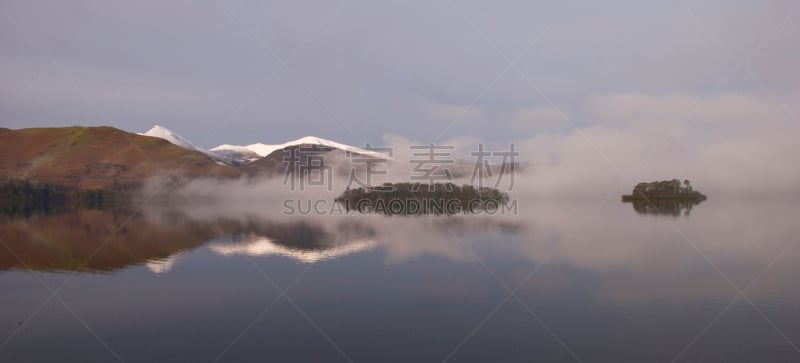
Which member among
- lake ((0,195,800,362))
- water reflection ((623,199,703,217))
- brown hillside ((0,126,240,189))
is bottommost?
lake ((0,195,800,362))

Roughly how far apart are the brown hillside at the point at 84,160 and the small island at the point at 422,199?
324 feet

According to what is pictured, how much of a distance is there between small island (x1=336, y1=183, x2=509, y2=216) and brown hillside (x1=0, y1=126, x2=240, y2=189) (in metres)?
98.6

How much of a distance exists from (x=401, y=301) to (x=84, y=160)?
191 metres

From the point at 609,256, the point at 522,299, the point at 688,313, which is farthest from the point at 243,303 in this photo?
the point at 609,256

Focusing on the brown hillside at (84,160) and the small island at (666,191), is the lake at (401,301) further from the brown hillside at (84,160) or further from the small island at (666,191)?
the brown hillside at (84,160)

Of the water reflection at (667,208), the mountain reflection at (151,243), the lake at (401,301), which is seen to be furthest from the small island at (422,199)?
the lake at (401,301)

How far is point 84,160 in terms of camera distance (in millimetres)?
176625

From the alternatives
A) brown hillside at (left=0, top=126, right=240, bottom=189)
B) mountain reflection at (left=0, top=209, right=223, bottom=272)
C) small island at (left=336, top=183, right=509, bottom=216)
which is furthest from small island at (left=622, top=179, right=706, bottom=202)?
brown hillside at (left=0, top=126, right=240, bottom=189)

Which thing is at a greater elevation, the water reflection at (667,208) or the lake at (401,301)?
the water reflection at (667,208)

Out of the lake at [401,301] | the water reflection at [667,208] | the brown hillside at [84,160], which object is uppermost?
the brown hillside at [84,160]

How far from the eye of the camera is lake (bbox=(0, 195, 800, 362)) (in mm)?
15281

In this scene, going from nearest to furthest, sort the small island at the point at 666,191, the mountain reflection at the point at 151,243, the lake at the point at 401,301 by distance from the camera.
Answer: the lake at the point at 401,301 < the mountain reflection at the point at 151,243 < the small island at the point at 666,191

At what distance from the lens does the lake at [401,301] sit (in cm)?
1528

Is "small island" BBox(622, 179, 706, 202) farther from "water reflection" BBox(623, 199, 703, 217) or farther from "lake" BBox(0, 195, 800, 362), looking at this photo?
"lake" BBox(0, 195, 800, 362)
